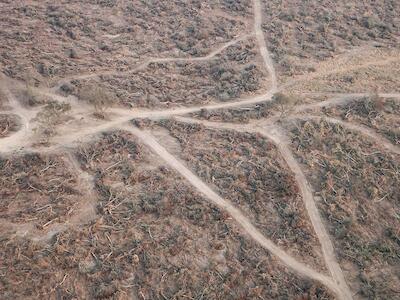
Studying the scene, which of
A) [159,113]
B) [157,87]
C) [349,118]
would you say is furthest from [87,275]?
[349,118]

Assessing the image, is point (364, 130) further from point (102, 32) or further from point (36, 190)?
point (102, 32)

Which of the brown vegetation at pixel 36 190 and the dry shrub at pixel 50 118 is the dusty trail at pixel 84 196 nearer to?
the brown vegetation at pixel 36 190

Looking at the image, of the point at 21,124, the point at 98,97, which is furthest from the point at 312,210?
the point at 21,124

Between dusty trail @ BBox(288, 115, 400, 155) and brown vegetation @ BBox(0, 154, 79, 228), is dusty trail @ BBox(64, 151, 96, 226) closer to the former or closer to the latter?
brown vegetation @ BBox(0, 154, 79, 228)

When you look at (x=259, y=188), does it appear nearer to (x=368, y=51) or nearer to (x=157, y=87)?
(x=157, y=87)

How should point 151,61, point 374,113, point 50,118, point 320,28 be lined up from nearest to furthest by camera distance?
point 50,118 < point 374,113 < point 151,61 < point 320,28

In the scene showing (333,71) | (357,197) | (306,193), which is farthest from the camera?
(333,71)
